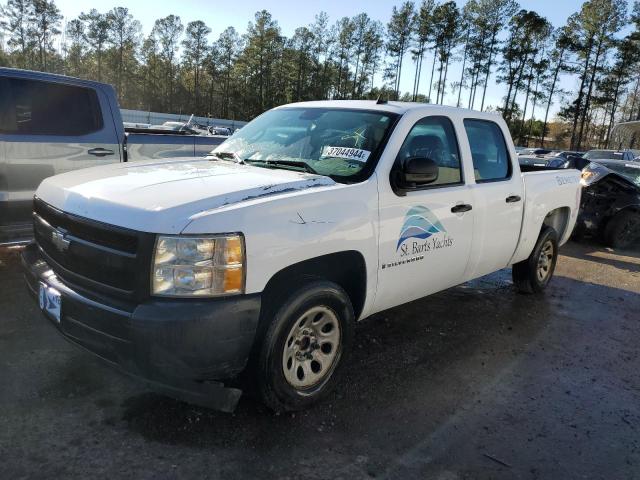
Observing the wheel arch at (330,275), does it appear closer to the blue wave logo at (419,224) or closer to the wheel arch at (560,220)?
the blue wave logo at (419,224)

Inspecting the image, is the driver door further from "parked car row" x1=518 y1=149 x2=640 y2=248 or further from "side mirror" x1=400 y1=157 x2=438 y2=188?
"parked car row" x1=518 y1=149 x2=640 y2=248

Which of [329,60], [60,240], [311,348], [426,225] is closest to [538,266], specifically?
[426,225]

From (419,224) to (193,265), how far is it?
1769mm

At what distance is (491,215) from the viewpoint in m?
4.51

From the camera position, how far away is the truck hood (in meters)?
2.59

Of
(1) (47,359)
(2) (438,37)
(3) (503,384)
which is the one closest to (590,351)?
(3) (503,384)

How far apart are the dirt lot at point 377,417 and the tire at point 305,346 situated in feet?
0.53

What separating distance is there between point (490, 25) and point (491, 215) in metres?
75.1

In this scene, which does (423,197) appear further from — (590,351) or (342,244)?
(590,351)

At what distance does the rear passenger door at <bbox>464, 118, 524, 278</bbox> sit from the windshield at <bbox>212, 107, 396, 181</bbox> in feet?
3.65

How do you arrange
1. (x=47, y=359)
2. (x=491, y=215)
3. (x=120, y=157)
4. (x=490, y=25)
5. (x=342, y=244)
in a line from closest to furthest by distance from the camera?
(x=342, y=244) → (x=47, y=359) → (x=491, y=215) → (x=120, y=157) → (x=490, y=25)

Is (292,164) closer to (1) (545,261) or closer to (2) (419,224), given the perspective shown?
(2) (419,224)

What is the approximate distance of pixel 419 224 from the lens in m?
3.68

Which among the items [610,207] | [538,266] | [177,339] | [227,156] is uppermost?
[227,156]
